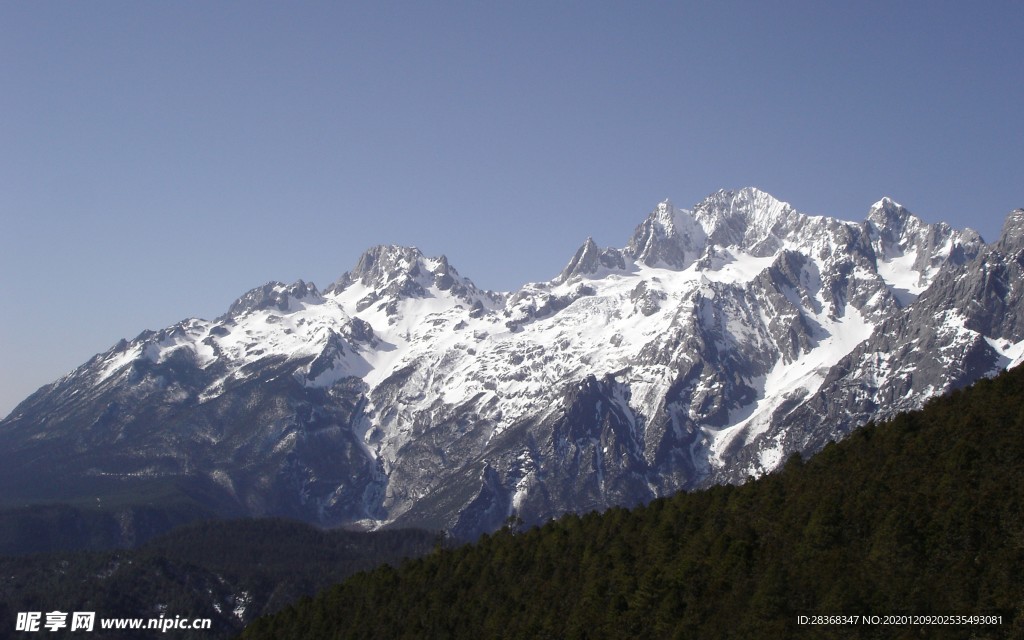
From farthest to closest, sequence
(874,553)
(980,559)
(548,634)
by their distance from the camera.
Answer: (548,634), (874,553), (980,559)

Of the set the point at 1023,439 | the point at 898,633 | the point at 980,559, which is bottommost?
the point at 898,633

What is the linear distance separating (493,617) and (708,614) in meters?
50.2

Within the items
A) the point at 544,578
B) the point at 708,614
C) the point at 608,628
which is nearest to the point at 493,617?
the point at 544,578

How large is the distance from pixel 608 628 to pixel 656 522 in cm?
4034

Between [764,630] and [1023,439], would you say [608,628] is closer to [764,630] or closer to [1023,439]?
[764,630]

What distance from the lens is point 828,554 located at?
468ft

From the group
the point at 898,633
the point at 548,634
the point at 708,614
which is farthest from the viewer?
the point at 548,634

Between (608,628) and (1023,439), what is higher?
(1023,439)

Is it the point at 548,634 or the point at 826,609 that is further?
the point at 548,634

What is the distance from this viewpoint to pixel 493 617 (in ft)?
605

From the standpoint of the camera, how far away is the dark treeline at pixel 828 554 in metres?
126

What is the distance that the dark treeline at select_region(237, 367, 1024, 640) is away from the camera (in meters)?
126

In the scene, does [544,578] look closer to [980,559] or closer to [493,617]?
[493,617]

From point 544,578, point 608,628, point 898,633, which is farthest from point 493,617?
point 898,633
